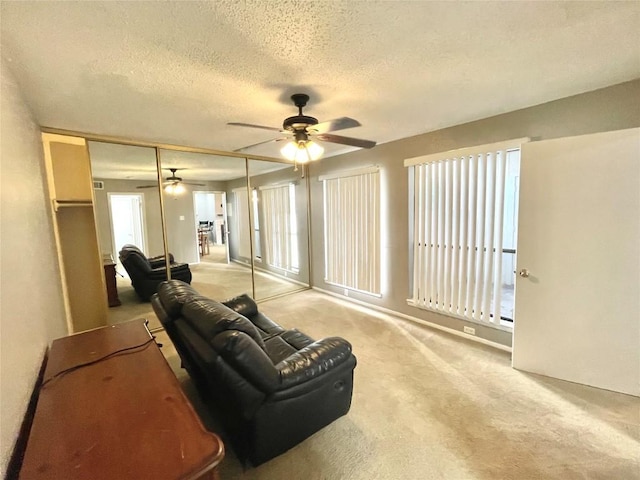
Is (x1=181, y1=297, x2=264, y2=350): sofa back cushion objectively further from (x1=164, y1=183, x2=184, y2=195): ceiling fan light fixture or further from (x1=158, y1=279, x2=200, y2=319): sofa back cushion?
(x1=164, y1=183, x2=184, y2=195): ceiling fan light fixture

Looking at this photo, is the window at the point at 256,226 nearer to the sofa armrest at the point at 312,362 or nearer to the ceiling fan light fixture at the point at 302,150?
the ceiling fan light fixture at the point at 302,150

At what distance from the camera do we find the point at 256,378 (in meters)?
1.41

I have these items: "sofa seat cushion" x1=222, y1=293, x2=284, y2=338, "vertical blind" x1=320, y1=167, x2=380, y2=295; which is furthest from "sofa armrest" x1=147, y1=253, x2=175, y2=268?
"vertical blind" x1=320, y1=167, x2=380, y2=295

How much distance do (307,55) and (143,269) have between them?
11.2 feet

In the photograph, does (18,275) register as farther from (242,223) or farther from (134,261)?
(242,223)

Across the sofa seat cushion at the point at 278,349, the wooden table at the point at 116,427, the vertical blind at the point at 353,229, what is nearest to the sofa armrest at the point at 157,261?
the sofa seat cushion at the point at 278,349

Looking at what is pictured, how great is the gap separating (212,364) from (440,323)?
284 centimetres

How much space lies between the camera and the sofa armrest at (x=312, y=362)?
61.4 inches

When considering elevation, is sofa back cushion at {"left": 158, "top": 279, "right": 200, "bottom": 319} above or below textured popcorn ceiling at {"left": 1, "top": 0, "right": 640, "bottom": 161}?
below

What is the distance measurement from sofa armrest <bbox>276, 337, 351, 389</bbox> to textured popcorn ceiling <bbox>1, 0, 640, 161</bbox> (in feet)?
5.91

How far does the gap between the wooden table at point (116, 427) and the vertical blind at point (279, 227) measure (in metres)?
3.89

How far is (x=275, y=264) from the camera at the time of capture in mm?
5469

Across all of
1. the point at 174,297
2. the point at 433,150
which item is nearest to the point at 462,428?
the point at 174,297

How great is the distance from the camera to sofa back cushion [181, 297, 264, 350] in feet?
4.89
